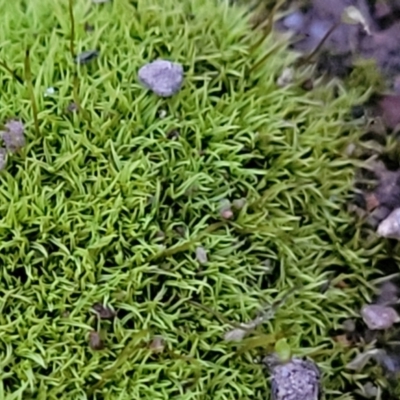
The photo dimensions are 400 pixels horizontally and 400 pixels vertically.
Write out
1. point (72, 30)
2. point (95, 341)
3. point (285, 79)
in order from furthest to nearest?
1. point (285, 79)
2. point (72, 30)
3. point (95, 341)

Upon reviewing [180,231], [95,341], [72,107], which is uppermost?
[72,107]

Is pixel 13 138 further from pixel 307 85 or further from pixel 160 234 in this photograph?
pixel 307 85

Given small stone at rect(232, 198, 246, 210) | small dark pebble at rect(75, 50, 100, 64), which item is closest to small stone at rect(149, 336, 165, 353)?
small stone at rect(232, 198, 246, 210)

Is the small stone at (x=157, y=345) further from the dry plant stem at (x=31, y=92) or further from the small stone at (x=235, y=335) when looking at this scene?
the dry plant stem at (x=31, y=92)

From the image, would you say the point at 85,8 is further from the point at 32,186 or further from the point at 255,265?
the point at 255,265

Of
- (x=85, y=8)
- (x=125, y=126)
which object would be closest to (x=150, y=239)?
(x=125, y=126)

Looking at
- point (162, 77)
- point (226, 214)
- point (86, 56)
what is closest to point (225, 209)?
point (226, 214)

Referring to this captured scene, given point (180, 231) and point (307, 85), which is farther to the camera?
point (307, 85)

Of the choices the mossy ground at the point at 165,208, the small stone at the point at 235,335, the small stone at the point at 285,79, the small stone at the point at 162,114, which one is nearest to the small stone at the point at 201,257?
the mossy ground at the point at 165,208
